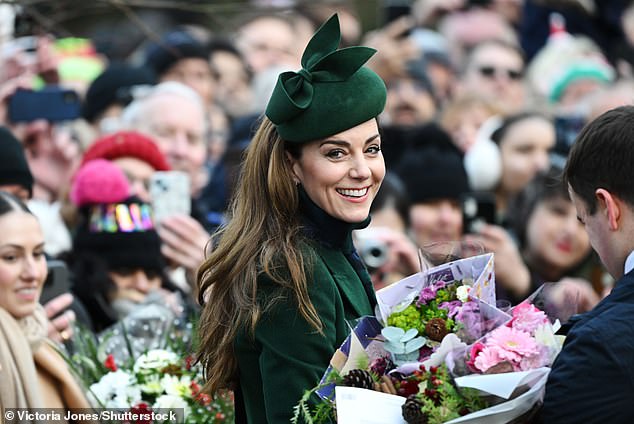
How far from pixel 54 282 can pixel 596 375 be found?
354cm

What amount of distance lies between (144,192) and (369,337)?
4187mm

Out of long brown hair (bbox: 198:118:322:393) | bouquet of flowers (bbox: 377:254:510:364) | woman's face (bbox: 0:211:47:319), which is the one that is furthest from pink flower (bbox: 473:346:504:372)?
woman's face (bbox: 0:211:47:319)

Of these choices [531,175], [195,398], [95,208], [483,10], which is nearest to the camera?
[195,398]

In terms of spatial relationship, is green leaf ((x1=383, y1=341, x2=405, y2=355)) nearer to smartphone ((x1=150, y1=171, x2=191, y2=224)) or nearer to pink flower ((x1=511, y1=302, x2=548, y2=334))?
pink flower ((x1=511, y1=302, x2=548, y2=334))

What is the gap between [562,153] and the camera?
10344 mm

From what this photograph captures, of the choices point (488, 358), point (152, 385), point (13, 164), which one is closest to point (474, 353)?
point (488, 358)

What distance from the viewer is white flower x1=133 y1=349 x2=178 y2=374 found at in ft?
19.1

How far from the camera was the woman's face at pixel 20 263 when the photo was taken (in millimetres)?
5848

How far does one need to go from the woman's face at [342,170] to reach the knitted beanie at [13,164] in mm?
2788

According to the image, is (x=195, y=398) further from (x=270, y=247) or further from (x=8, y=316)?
(x=270, y=247)

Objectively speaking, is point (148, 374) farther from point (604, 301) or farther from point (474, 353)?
point (604, 301)

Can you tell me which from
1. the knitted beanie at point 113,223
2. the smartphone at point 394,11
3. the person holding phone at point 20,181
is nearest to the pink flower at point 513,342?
the person holding phone at point 20,181

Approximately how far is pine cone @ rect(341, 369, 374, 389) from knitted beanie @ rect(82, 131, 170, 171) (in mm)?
4472

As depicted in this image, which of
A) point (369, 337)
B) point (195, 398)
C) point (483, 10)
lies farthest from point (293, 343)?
point (483, 10)
